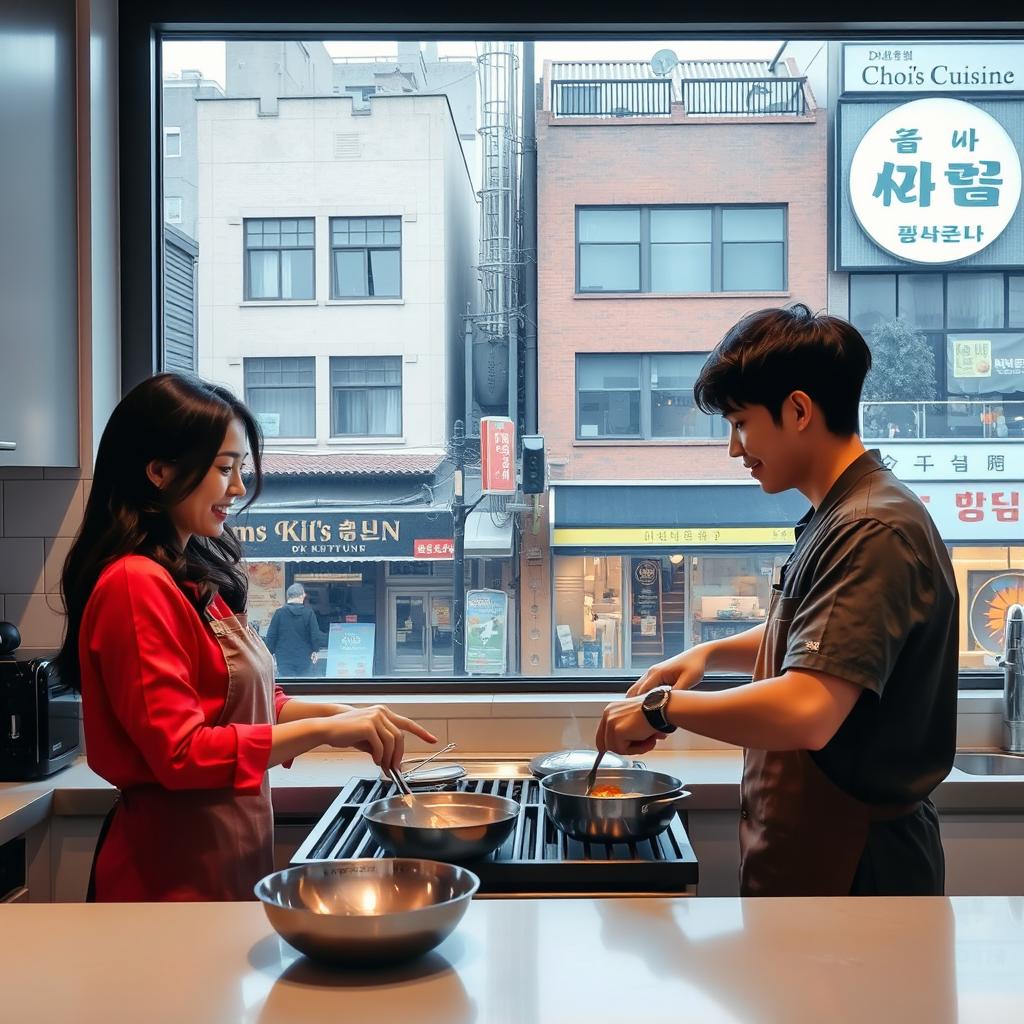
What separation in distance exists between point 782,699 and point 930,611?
259mm

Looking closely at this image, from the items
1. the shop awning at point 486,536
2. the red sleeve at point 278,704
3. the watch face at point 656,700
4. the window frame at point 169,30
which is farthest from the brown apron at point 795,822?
the window frame at point 169,30

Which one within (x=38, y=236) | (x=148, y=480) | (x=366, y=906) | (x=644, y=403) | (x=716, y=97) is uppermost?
(x=716, y=97)

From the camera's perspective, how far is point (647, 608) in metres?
2.95

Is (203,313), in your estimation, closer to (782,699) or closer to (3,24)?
(3,24)

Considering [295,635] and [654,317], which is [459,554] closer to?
[295,635]

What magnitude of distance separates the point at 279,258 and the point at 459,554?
920 millimetres

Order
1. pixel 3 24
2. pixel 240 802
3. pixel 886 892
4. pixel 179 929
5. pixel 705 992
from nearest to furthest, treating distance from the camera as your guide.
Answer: pixel 705 992, pixel 179 929, pixel 886 892, pixel 240 802, pixel 3 24

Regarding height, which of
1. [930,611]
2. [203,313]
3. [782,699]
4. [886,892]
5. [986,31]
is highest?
[986,31]

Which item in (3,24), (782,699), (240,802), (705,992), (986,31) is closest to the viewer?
(705,992)

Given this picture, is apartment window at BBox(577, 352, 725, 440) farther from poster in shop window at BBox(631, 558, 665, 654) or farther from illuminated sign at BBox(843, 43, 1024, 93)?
illuminated sign at BBox(843, 43, 1024, 93)

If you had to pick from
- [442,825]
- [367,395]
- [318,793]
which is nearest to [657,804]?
[442,825]

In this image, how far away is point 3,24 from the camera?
87.4 inches

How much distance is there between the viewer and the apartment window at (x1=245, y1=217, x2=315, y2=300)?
2.90 metres

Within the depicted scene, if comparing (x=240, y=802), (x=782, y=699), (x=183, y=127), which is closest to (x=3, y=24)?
(x=183, y=127)
